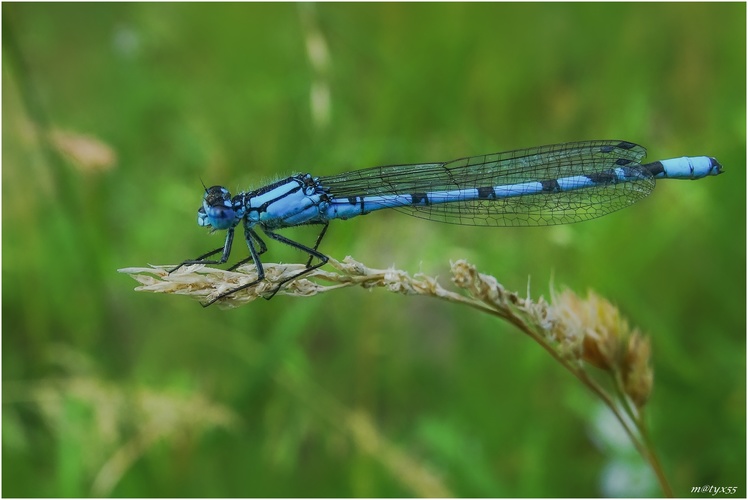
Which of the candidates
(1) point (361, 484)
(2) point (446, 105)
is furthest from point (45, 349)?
(2) point (446, 105)

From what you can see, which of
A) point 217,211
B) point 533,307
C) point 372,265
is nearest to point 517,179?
point 372,265

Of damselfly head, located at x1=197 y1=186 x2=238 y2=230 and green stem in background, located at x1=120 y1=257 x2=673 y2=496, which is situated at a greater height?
damselfly head, located at x1=197 y1=186 x2=238 y2=230

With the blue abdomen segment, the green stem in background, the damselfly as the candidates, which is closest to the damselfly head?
the damselfly

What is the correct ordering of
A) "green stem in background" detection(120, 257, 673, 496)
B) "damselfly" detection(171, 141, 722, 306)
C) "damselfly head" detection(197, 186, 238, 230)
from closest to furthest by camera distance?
"green stem in background" detection(120, 257, 673, 496)
"damselfly head" detection(197, 186, 238, 230)
"damselfly" detection(171, 141, 722, 306)

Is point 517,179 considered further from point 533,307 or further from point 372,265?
point 533,307

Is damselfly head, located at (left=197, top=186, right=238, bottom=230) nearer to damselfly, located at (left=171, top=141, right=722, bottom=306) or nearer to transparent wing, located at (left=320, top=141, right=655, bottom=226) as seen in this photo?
damselfly, located at (left=171, top=141, right=722, bottom=306)
